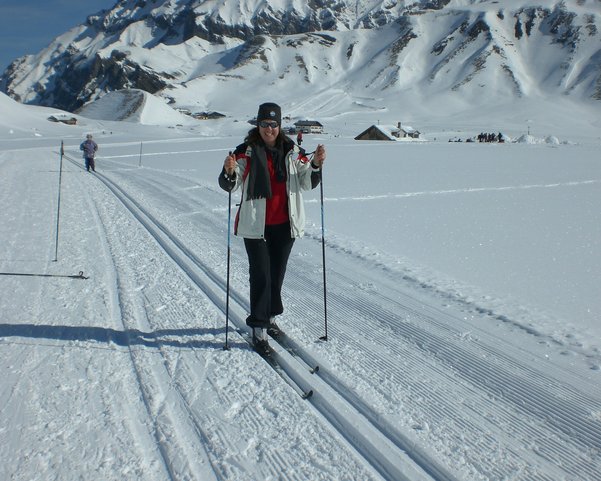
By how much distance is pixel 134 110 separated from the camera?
80562 mm

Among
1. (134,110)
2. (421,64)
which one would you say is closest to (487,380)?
(134,110)

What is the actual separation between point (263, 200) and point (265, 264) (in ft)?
1.57

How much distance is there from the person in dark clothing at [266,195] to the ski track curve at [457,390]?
61 centimetres

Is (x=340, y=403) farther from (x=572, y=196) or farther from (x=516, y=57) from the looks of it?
(x=516, y=57)

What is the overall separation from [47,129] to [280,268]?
61.4 meters

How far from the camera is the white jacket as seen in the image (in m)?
3.72

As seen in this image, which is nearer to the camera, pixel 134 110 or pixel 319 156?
pixel 319 156

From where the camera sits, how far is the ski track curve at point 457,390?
9.09 feet

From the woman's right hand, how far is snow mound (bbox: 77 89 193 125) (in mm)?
77986

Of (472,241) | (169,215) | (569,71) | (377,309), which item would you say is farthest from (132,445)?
(569,71)

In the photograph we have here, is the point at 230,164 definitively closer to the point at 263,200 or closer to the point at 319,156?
the point at 263,200

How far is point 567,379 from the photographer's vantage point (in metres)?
3.51

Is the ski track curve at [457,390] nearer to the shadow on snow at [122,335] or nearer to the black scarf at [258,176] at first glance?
the shadow on snow at [122,335]

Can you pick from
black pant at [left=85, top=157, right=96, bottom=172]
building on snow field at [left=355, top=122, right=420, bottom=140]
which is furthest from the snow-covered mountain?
black pant at [left=85, top=157, right=96, bottom=172]
